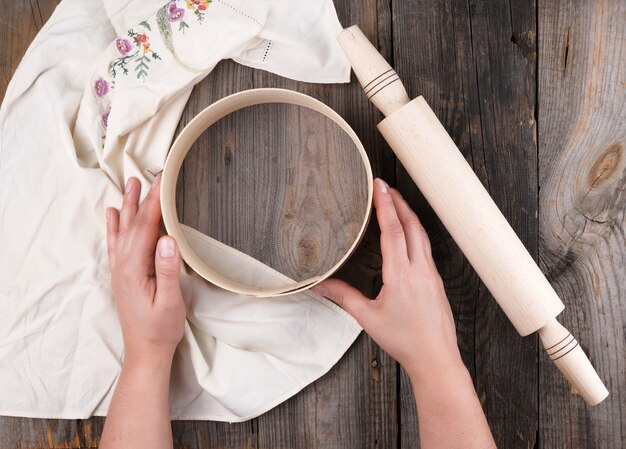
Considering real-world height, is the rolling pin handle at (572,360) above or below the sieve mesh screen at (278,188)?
below

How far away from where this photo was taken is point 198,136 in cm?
68

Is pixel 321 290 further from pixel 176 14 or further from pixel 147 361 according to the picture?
pixel 176 14

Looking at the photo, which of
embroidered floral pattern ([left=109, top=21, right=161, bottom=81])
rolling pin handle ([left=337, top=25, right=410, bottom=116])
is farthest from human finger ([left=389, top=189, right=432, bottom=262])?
embroidered floral pattern ([left=109, top=21, right=161, bottom=81])

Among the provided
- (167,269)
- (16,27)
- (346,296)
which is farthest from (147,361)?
(16,27)

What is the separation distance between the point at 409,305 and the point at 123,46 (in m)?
0.46

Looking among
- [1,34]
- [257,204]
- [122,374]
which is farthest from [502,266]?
[1,34]

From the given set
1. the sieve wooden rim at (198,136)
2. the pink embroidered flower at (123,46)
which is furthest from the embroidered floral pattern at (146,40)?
the sieve wooden rim at (198,136)

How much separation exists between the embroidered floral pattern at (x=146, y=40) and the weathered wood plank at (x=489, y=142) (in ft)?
0.90

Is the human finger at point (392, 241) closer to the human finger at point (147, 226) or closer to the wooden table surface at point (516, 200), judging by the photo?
the wooden table surface at point (516, 200)

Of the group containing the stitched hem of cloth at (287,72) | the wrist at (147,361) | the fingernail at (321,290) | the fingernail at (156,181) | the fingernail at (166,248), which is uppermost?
the stitched hem of cloth at (287,72)

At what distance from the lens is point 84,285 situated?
0.69 m

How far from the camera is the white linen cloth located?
0.69 meters

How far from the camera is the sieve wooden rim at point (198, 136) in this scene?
2.01 ft

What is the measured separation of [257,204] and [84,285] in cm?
23
